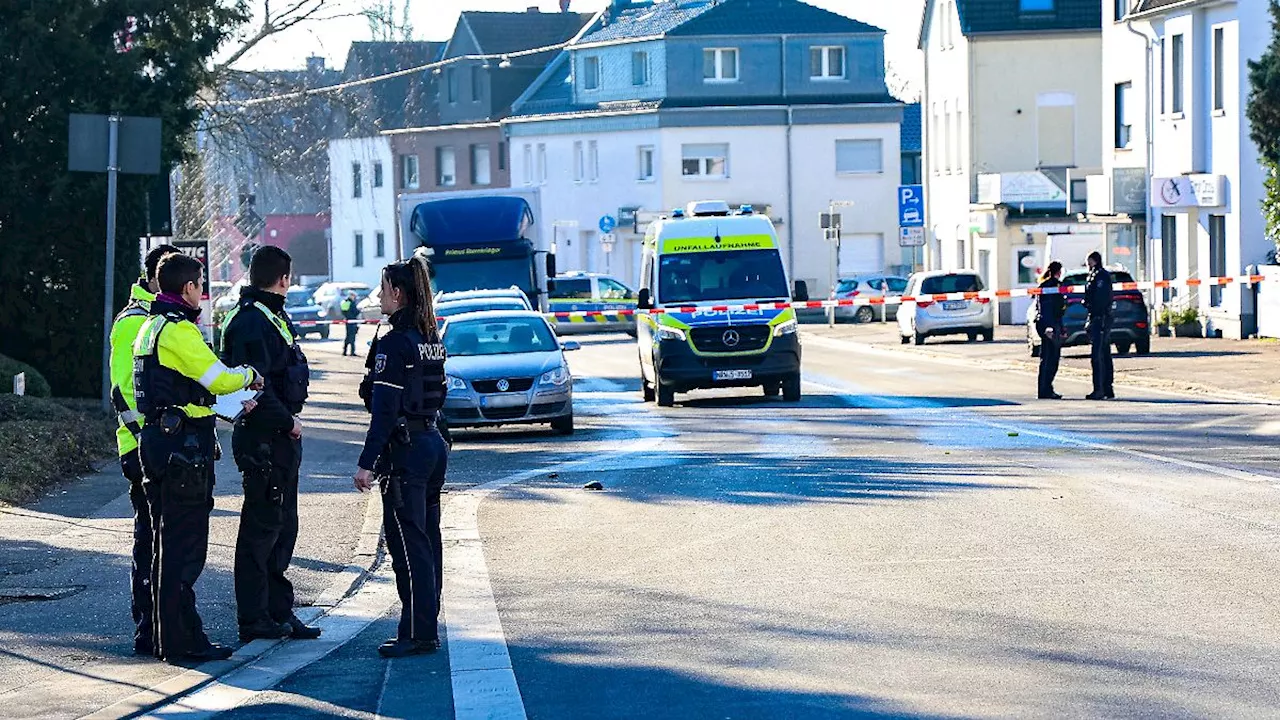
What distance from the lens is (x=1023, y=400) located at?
1062 inches

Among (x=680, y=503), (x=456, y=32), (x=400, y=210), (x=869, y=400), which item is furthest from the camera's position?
(x=456, y=32)

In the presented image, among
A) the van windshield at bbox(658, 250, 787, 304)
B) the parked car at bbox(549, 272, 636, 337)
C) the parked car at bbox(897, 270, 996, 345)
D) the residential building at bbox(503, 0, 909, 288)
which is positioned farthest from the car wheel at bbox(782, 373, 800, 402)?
the residential building at bbox(503, 0, 909, 288)

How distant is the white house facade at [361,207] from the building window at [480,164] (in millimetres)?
5761

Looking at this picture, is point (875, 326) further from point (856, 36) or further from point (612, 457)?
point (612, 457)

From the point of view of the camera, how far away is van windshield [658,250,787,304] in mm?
28422

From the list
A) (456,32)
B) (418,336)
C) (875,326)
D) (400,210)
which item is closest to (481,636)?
(418,336)

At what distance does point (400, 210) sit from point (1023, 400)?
13960 mm

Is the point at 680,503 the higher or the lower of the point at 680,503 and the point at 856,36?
the lower

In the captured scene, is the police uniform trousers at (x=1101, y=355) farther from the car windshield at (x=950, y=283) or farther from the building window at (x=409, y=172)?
the building window at (x=409, y=172)

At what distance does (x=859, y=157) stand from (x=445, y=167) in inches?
810

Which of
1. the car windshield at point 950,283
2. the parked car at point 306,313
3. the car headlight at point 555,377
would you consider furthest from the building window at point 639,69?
the car headlight at point 555,377

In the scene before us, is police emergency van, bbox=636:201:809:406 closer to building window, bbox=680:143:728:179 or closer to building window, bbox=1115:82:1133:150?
building window, bbox=1115:82:1133:150

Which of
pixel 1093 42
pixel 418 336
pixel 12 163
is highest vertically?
pixel 1093 42

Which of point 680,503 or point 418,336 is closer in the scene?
point 418,336
